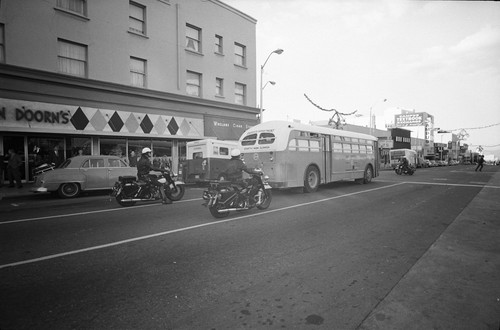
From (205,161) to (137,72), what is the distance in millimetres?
8041

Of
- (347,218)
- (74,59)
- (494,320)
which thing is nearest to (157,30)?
(74,59)

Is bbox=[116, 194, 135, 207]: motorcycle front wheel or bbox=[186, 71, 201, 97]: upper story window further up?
bbox=[186, 71, 201, 97]: upper story window

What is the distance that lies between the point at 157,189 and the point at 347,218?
20.4 ft

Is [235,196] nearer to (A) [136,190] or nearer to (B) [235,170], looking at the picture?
(B) [235,170]

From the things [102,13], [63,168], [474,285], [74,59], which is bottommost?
[474,285]

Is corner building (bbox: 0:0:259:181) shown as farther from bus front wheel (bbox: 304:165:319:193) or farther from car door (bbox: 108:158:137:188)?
bus front wheel (bbox: 304:165:319:193)

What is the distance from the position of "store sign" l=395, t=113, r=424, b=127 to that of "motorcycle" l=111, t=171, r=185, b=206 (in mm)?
86091

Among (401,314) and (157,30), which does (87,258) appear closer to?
(401,314)

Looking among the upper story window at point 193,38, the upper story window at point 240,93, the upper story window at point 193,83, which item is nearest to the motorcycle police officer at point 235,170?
the upper story window at point 193,83

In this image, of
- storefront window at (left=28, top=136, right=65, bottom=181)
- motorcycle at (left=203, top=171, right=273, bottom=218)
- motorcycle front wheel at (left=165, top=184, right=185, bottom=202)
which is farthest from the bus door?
storefront window at (left=28, top=136, right=65, bottom=181)

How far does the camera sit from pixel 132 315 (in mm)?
2904

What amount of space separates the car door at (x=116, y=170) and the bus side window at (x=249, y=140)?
5.24m

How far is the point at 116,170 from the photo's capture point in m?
13.1

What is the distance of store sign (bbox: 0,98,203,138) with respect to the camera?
47.2 ft
